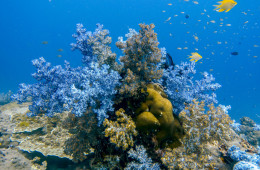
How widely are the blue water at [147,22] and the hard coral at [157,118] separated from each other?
243ft

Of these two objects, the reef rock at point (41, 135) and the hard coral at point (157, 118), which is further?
the reef rock at point (41, 135)

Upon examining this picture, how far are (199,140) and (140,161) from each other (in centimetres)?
181

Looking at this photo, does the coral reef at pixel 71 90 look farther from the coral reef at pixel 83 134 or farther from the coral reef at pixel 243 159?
the coral reef at pixel 243 159

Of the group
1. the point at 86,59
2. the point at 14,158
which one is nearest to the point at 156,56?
the point at 86,59

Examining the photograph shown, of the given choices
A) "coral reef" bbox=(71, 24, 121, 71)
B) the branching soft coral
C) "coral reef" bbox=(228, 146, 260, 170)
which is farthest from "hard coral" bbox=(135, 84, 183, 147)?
"coral reef" bbox=(71, 24, 121, 71)

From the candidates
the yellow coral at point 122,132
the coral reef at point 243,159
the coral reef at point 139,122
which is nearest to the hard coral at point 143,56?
A: the coral reef at point 139,122

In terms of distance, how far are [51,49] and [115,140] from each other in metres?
180

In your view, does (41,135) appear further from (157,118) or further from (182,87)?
(182,87)

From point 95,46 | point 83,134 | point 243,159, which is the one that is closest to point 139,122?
point 83,134

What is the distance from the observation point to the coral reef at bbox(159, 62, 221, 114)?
→ 507cm

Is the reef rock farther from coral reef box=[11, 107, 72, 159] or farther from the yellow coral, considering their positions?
the yellow coral

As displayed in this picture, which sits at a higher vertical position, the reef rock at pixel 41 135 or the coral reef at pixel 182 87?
the coral reef at pixel 182 87

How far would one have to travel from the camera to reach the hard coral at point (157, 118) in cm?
379

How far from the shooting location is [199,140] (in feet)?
13.3
